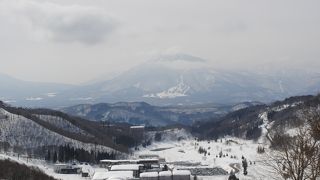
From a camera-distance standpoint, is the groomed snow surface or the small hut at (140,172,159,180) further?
the groomed snow surface

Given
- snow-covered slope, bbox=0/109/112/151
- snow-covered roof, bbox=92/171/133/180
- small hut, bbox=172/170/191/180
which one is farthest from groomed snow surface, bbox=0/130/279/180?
snow-covered slope, bbox=0/109/112/151

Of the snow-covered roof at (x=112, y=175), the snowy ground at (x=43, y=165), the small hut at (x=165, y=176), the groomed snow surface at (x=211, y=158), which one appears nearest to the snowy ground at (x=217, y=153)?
the groomed snow surface at (x=211, y=158)

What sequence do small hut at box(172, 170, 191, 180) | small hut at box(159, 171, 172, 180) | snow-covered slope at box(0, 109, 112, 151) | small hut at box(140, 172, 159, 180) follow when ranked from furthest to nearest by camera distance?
1. snow-covered slope at box(0, 109, 112, 151)
2. small hut at box(140, 172, 159, 180)
3. small hut at box(159, 171, 172, 180)
4. small hut at box(172, 170, 191, 180)

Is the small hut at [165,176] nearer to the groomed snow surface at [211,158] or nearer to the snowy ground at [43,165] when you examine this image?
the groomed snow surface at [211,158]

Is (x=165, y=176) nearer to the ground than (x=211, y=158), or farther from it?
nearer to the ground

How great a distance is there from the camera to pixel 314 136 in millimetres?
15961

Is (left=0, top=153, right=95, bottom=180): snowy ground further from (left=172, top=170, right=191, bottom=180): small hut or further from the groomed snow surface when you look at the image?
(left=172, top=170, right=191, bottom=180): small hut

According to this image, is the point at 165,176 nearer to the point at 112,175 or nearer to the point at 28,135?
the point at 112,175

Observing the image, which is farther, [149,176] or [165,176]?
[149,176]

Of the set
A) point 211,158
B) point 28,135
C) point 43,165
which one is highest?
point 28,135

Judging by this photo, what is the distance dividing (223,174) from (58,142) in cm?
5446

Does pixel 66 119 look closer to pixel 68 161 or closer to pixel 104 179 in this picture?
pixel 68 161

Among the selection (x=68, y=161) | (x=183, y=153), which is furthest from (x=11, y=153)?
(x=183, y=153)

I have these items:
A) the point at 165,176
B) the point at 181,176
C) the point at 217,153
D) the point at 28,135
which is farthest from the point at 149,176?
the point at 217,153
